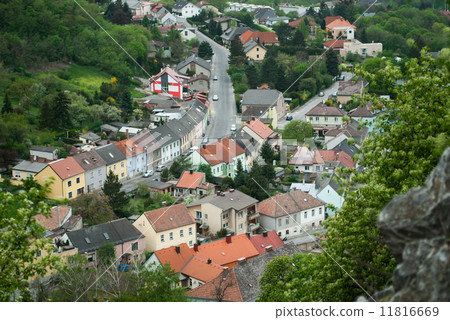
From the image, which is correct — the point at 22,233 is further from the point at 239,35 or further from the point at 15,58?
the point at 239,35

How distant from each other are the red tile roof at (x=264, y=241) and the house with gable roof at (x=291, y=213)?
8.42 feet

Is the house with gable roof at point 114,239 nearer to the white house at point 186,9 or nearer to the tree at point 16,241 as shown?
the tree at point 16,241

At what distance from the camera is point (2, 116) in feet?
110

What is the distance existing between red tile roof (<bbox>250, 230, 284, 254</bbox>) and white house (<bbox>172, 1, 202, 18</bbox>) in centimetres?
4886

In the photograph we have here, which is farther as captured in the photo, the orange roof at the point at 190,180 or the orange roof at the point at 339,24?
the orange roof at the point at 339,24

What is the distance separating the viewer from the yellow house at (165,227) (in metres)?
24.7

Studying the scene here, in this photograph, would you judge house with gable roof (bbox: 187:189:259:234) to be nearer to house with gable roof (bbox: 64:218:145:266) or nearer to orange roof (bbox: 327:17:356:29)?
house with gable roof (bbox: 64:218:145:266)

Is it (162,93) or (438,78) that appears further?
(162,93)

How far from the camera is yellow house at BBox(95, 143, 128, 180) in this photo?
30.9 metres

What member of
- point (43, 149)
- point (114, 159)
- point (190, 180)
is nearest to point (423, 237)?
point (190, 180)

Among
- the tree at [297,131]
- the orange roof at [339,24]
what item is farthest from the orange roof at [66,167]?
the orange roof at [339,24]

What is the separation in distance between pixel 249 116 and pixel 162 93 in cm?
785

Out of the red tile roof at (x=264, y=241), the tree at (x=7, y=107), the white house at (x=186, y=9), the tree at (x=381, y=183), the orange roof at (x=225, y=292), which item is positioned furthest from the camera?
the white house at (x=186, y=9)

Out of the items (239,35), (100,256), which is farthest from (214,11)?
(100,256)
